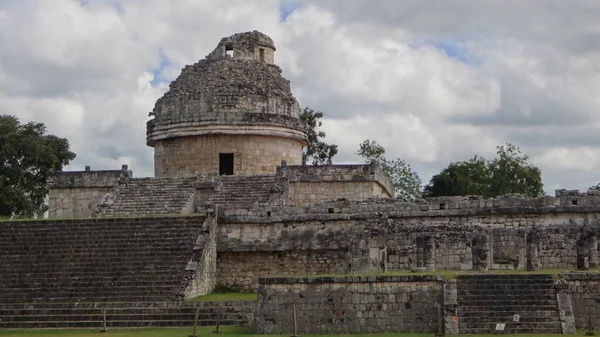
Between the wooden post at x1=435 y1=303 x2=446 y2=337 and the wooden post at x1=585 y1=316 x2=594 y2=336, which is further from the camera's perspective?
the wooden post at x1=435 y1=303 x2=446 y2=337

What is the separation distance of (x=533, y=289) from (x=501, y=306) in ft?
2.27

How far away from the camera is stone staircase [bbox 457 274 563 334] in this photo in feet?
55.0

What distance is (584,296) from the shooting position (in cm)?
1720

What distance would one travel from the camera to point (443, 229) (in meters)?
21.2

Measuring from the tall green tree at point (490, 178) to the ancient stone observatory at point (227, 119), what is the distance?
47.0ft

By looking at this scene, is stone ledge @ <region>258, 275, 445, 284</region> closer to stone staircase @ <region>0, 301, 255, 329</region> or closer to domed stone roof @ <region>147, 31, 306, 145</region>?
stone staircase @ <region>0, 301, 255, 329</region>

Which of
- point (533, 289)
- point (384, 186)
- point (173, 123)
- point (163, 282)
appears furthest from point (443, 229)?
point (173, 123)

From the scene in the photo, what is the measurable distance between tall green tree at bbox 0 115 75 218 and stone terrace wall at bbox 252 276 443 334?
2112cm

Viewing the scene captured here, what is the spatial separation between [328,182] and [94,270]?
26.2 ft

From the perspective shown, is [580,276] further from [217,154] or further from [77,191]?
[77,191]

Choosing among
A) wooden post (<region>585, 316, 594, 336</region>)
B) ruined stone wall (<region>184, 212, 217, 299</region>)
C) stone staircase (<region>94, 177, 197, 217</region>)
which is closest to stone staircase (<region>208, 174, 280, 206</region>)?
stone staircase (<region>94, 177, 197, 217</region>)

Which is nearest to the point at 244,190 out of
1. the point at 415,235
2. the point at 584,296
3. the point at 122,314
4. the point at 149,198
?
the point at 149,198

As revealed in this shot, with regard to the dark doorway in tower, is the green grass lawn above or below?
below

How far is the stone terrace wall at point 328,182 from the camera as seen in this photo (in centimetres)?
2766
